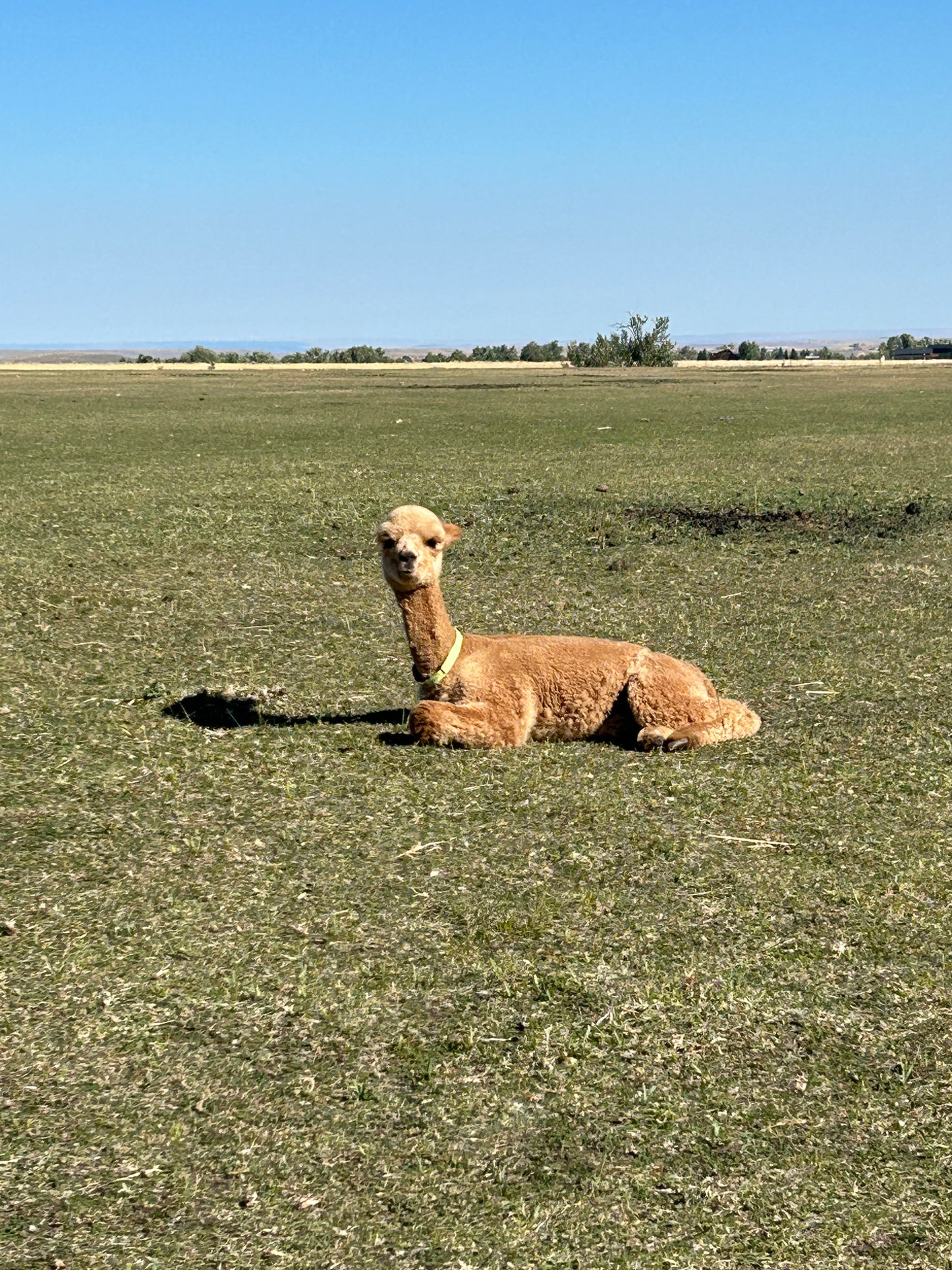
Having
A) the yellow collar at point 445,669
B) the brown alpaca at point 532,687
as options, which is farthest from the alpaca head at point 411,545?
the yellow collar at point 445,669

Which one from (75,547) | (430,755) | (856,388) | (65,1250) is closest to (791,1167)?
(65,1250)

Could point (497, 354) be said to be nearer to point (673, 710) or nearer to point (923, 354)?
point (923, 354)

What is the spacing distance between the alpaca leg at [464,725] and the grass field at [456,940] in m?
0.12

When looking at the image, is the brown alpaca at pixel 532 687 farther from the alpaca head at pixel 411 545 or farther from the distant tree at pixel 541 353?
the distant tree at pixel 541 353

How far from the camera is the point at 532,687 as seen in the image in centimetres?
705

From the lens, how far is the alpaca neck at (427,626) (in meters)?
6.91

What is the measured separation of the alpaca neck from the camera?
6.91m

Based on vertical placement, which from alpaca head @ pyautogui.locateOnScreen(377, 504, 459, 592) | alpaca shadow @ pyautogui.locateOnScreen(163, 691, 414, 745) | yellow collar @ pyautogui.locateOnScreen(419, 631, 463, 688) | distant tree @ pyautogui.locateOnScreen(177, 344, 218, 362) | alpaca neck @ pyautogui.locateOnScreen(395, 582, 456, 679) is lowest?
alpaca shadow @ pyautogui.locateOnScreen(163, 691, 414, 745)

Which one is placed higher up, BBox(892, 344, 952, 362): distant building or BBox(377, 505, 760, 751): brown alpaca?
BBox(892, 344, 952, 362): distant building

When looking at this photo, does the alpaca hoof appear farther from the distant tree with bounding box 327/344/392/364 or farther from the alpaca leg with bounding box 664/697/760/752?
the distant tree with bounding box 327/344/392/364

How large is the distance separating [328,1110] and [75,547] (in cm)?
952

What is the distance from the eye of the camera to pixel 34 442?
2312cm

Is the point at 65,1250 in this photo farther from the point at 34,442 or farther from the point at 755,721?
the point at 34,442

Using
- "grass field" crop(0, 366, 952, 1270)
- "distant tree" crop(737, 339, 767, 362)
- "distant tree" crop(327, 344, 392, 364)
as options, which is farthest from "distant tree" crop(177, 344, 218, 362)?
"grass field" crop(0, 366, 952, 1270)
